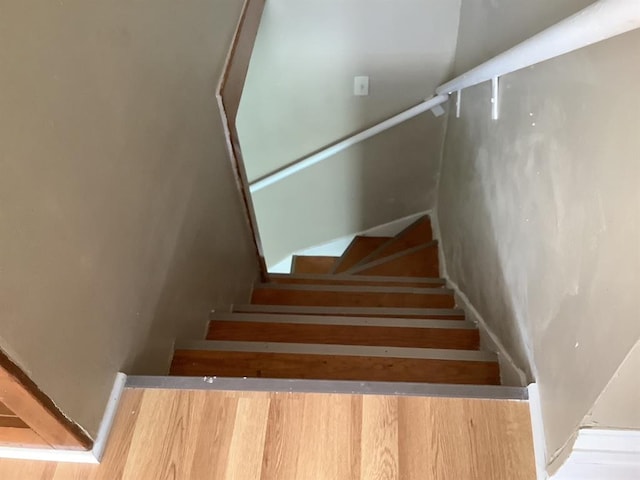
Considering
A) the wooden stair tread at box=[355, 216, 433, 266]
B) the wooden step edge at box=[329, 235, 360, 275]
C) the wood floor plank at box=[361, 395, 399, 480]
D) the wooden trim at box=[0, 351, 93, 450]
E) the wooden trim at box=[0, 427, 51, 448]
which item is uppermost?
the wooden trim at box=[0, 351, 93, 450]

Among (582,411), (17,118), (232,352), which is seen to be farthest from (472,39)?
(17,118)

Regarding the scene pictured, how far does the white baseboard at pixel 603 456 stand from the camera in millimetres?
930

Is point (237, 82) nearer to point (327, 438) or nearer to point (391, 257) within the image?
point (327, 438)

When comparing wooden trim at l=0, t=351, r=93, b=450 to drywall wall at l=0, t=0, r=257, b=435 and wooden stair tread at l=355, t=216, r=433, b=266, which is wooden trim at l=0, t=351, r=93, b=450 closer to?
drywall wall at l=0, t=0, r=257, b=435

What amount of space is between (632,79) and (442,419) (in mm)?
799

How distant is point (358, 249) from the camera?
159 inches

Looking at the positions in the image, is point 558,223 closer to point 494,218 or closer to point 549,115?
point 549,115

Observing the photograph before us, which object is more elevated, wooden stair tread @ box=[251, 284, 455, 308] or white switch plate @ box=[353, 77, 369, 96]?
white switch plate @ box=[353, 77, 369, 96]

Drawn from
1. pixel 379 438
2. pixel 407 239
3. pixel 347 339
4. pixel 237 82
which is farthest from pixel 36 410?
pixel 407 239

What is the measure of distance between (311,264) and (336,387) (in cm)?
284

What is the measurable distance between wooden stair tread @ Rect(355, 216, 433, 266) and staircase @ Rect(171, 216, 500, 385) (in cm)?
76

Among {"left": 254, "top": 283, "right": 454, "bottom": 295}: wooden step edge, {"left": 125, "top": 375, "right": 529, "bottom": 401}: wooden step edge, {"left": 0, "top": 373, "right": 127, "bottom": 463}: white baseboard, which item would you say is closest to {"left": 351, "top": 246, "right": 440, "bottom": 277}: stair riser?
{"left": 254, "top": 283, "right": 454, "bottom": 295}: wooden step edge

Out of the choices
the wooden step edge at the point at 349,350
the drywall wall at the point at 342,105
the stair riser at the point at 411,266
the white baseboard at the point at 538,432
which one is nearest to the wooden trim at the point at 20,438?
the wooden step edge at the point at 349,350

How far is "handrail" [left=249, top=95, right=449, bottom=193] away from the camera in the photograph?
303 cm
